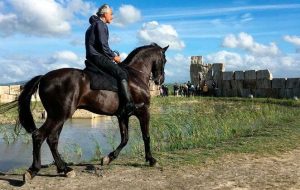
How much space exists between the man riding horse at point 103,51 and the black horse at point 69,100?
20cm

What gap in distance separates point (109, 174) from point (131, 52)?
2389 mm

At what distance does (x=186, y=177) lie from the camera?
305 inches

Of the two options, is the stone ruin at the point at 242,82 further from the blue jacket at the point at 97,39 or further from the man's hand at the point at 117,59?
the blue jacket at the point at 97,39

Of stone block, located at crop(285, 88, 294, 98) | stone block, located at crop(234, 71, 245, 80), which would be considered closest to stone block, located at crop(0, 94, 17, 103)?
stone block, located at crop(234, 71, 245, 80)

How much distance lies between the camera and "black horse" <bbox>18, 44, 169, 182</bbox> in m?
7.64

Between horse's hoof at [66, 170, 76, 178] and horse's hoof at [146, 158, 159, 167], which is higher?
horse's hoof at [146, 158, 159, 167]

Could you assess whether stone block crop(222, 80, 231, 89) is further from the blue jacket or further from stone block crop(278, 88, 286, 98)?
the blue jacket

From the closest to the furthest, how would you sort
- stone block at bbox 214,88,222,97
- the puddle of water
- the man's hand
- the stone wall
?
the man's hand
the puddle of water
the stone wall
stone block at bbox 214,88,222,97

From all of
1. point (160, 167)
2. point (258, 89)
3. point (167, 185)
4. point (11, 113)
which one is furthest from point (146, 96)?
point (258, 89)

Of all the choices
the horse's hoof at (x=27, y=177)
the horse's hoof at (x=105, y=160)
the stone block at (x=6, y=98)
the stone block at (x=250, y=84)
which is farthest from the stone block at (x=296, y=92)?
the horse's hoof at (x=27, y=177)

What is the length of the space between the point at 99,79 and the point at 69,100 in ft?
2.23

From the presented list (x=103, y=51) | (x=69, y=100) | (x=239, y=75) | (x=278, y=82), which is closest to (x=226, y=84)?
(x=239, y=75)

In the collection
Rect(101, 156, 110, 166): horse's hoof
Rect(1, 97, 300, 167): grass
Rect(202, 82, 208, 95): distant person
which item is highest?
Rect(202, 82, 208, 95): distant person

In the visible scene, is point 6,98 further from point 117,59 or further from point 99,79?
point 99,79
